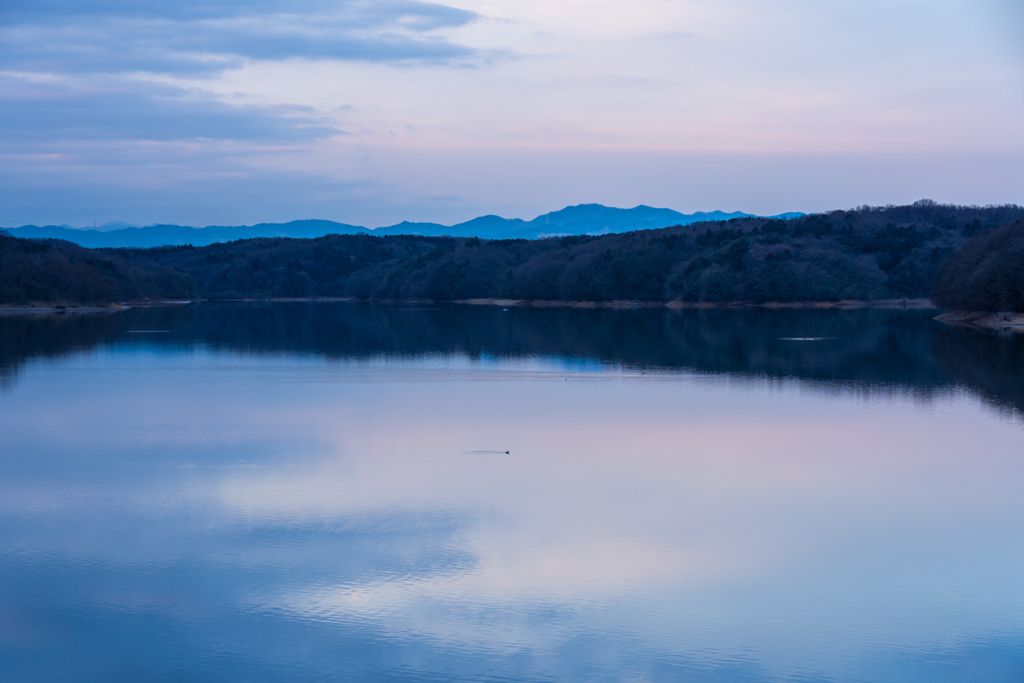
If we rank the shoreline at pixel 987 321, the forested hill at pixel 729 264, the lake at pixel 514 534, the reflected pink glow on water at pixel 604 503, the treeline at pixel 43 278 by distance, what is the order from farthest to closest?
the forested hill at pixel 729 264 < the treeline at pixel 43 278 < the shoreline at pixel 987 321 < the reflected pink glow on water at pixel 604 503 < the lake at pixel 514 534

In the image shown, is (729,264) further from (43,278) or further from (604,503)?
(604,503)

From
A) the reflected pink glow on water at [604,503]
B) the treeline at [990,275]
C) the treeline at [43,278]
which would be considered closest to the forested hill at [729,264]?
Result: the treeline at [43,278]

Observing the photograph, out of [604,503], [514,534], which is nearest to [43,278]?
[604,503]

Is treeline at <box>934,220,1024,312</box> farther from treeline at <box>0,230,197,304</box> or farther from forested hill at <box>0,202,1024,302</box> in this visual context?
treeline at <box>0,230,197,304</box>

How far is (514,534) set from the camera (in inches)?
499

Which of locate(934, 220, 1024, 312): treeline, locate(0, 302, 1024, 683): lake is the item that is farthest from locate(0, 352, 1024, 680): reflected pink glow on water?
locate(934, 220, 1024, 312): treeline

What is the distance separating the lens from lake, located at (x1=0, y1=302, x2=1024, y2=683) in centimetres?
888

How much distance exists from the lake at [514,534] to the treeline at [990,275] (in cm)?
2975

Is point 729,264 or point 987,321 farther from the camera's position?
point 729,264

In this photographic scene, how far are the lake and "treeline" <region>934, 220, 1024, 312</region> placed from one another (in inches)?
1171

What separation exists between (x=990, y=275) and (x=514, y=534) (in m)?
52.1

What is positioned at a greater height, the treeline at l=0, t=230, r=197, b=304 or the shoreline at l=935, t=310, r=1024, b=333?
the treeline at l=0, t=230, r=197, b=304

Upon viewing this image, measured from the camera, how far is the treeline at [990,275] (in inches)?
2158

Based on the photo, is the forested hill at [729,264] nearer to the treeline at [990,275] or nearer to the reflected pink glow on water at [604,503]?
the treeline at [990,275]
